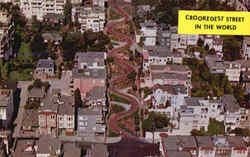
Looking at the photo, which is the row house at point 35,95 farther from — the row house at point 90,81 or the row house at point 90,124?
the row house at point 90,124

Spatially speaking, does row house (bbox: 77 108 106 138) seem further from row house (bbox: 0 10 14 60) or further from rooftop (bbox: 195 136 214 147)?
row house (bbox: 0 10 14 60)

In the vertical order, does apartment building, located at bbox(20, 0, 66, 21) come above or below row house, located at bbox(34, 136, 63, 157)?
above

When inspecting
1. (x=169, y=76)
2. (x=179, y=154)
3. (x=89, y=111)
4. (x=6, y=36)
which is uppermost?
(x=6, y=36)

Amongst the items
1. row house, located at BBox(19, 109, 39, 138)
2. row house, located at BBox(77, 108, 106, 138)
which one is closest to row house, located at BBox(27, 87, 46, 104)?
row house, located at BBox(19, 109, 39, 138)

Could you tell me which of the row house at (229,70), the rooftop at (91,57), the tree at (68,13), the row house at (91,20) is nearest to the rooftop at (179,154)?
the row house at (229,70)

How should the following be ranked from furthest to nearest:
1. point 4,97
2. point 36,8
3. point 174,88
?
point 36,8 → point 174,88 → point 4,97

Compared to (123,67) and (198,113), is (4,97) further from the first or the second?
(198,113)

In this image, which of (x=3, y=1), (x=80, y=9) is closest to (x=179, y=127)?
(x=80, y=9)

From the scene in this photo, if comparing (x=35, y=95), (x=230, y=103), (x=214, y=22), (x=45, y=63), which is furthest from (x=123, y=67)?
(x=214, y=22)
